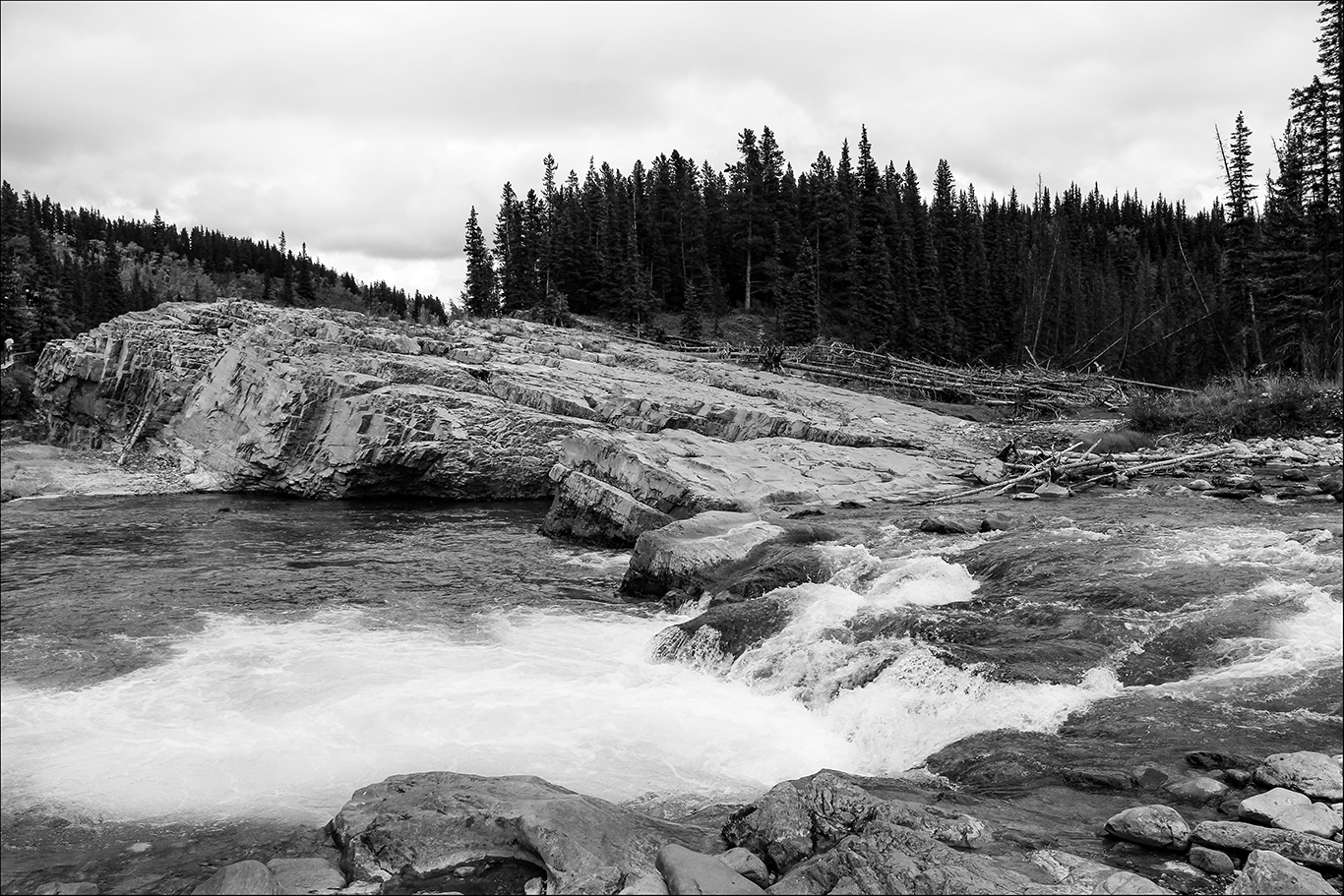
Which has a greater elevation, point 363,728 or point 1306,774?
point 1306,774

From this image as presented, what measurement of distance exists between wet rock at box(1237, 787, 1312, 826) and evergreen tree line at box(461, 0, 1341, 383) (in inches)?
1643

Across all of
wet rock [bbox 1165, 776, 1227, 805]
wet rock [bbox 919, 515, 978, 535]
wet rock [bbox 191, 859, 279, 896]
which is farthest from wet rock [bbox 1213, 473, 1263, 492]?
wet rock [bbox 191, 859, 279, 896]

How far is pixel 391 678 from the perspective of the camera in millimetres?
9680

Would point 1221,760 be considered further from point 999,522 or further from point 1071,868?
point 999,522

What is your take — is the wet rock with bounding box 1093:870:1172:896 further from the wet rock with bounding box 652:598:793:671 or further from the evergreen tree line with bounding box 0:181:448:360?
the evergreen tree line with bounding box 0:181:448:360

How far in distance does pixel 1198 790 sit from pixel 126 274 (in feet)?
507

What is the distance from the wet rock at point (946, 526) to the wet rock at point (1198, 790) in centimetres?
866

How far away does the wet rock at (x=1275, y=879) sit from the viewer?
448cm

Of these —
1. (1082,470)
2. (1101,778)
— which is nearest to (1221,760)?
(1101,778)

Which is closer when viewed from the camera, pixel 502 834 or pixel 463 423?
pixel 502 834

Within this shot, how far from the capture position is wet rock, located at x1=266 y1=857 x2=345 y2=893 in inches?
197

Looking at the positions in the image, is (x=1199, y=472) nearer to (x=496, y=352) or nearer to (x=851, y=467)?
(x=851, y=467)

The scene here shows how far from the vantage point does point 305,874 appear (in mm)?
5141

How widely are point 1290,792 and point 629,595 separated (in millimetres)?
10720
